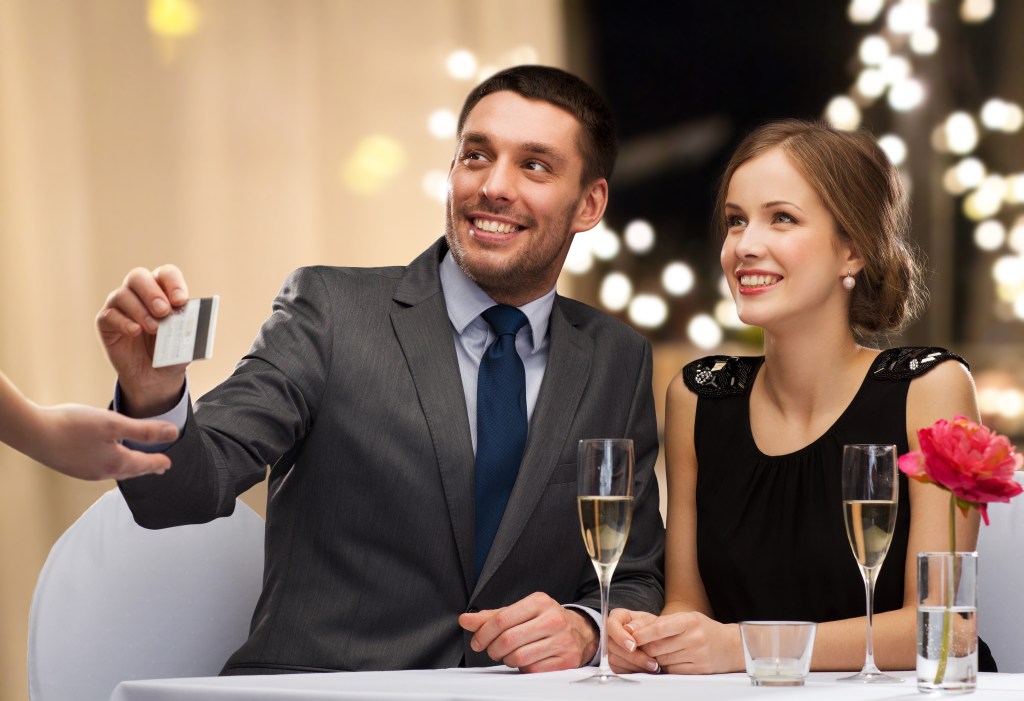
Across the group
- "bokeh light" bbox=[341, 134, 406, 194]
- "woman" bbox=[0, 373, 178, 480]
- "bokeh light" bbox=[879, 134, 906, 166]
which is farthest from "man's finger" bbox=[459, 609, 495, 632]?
"bokeh light" bbox=[879, 134, 906, 166]

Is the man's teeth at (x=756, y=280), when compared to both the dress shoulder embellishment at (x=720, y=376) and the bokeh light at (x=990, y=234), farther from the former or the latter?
the bokeh light at (x=990, y=234)

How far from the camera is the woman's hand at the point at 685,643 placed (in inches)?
57.1

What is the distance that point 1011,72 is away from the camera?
4.23m

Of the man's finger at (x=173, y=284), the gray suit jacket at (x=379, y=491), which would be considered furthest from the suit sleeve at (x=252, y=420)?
the man's finger at (x=173, y=284)

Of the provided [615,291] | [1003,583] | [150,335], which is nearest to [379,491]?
[150,335]

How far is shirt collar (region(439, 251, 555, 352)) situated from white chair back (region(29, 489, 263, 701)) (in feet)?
1.65

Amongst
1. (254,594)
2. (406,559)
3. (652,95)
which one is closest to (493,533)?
(406,559)

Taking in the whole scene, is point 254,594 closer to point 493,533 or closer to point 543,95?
point 493,533

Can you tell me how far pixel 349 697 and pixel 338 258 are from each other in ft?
8.54

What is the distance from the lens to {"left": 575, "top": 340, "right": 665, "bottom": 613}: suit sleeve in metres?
1.91

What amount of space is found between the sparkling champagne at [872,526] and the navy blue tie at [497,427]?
0.70 meters

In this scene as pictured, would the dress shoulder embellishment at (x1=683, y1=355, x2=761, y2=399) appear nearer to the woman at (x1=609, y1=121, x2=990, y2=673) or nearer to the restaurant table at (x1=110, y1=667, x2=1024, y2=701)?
the woman at (x1=609, y1=121, x2=990, y2=673)

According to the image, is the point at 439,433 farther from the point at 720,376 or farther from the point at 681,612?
the point at 720,376

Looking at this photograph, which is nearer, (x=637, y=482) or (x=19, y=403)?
(x=19, y=403)
